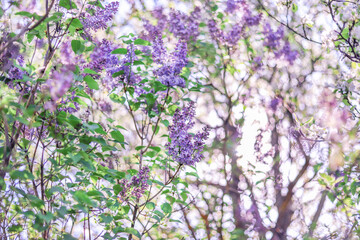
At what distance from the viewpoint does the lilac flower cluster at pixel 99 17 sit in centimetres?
252

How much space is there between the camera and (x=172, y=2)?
5.70 m

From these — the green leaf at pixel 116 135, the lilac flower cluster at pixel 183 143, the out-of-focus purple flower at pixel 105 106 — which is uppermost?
the out-of-focus purple flower at pixel 105 106

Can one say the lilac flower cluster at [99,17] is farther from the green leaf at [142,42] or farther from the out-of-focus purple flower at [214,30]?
the out-of-focus purple flower at [214,30]

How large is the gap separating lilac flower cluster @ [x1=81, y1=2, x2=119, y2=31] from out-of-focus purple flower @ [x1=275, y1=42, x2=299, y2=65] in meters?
3.37

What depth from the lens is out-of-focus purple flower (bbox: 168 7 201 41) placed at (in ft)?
15.2

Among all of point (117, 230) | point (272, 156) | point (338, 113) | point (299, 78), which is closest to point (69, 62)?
point (117, 230)

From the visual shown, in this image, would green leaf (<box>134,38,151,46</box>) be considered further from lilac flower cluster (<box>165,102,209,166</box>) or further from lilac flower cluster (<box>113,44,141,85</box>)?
lilac flower cluster (<box>165,102,209,166</box>)

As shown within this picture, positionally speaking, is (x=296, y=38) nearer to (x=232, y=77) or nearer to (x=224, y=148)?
(x=232, y=77)

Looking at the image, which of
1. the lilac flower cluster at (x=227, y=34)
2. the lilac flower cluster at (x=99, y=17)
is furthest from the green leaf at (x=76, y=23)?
the lilac flower cluster at (x=227, y=34)

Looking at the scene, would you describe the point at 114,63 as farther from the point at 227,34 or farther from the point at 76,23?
the point at 227,34

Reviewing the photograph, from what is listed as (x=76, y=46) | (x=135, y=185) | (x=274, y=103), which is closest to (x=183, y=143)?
(x=135, y=185)

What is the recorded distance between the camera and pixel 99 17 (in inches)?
100.0

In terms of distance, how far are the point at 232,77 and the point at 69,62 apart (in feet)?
12.3

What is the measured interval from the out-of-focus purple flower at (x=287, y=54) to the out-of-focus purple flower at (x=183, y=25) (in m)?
1.30
